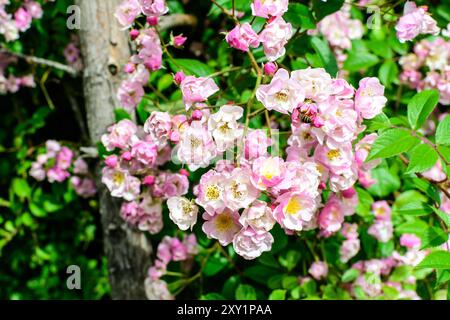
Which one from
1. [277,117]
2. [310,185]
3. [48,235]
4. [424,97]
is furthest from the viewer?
[48,235]

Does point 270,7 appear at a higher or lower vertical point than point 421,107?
higher

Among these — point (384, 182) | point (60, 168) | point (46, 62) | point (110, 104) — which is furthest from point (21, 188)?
A: point (384, 182)

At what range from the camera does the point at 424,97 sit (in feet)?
4.33

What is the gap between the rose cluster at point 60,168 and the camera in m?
2.05

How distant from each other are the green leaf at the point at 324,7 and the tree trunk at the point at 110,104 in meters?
0.61

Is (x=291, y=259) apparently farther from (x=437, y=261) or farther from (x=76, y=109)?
(x=76, y=109)

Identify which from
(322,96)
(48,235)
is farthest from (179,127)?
(48,235)

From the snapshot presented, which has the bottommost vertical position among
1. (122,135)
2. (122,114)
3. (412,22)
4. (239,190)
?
(239,190)

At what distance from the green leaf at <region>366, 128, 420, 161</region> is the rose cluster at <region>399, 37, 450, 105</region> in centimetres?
70

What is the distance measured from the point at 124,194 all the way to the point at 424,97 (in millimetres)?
798

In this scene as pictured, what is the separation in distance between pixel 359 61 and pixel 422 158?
0.92 metres


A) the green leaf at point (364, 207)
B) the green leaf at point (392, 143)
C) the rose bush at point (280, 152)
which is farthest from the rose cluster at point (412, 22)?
the green leaf at point (364, 207)

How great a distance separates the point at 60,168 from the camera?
2059 mm
